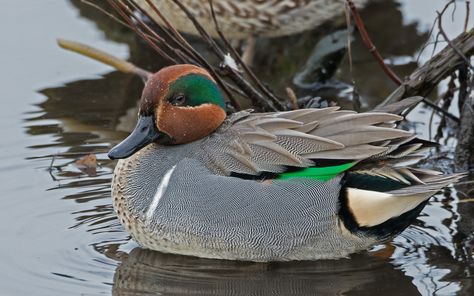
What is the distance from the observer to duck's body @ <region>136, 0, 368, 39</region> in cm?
792

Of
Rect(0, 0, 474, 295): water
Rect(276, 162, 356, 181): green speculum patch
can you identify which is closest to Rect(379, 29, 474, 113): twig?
Rect(0, 0, 474, 295): water

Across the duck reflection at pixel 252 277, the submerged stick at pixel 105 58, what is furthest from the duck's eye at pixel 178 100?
the submerged stick at pixel 105 58

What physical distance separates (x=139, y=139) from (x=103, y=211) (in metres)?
0.69

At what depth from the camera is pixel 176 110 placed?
5211 mm

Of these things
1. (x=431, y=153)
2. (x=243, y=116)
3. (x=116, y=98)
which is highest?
(x=243, y=116)

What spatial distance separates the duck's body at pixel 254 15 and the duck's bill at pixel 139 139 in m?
2.70

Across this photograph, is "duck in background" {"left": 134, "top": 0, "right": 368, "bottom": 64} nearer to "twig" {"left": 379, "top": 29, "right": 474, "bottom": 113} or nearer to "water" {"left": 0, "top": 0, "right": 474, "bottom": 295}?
"water" {"left": 0, "top": 0, "right": 474, "bottom": 295}

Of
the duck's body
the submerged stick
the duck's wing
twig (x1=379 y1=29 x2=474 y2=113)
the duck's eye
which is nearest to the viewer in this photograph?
the duck's wing

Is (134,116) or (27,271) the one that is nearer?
(27,271)

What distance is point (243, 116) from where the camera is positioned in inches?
207

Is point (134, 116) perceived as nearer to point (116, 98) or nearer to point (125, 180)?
point (116, 98)

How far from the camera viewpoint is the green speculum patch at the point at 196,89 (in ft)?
17.0

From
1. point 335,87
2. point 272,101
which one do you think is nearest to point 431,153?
point 272,101

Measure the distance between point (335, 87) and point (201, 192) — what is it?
10.4 feet
